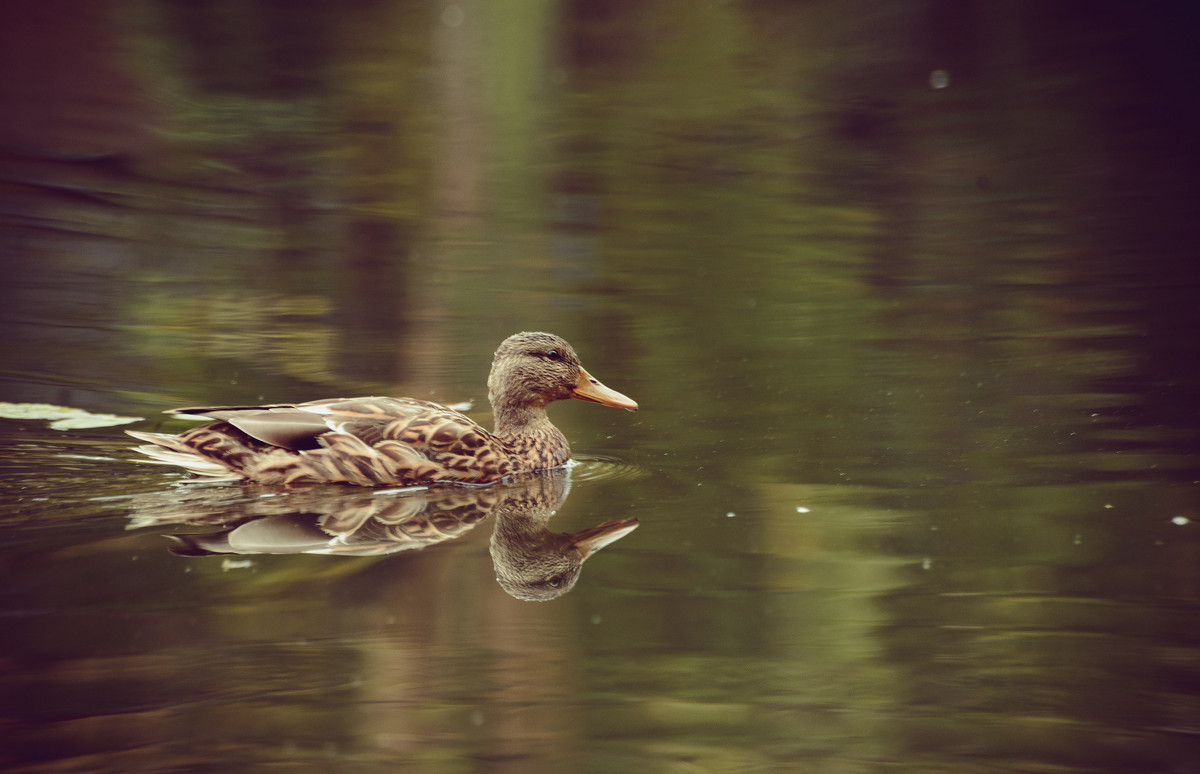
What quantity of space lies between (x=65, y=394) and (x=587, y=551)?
3.57 meters

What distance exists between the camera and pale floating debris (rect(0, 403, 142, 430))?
6551 millimetres

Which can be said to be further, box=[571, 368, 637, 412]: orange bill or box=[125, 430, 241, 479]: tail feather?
box=[571, 368, 637, 412]: orange bill

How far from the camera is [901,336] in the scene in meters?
8.54

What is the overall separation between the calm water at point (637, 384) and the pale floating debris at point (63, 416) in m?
0.15

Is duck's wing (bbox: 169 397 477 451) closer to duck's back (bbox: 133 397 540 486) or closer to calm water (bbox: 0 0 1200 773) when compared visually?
duck's back (bbox: 133 397 540 486)

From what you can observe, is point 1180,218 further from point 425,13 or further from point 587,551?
point 425,13

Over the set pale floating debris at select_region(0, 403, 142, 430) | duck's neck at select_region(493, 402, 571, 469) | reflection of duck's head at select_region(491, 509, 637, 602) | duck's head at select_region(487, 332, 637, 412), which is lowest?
reflection of duck's head at select_region(491, 509, 637, 602)

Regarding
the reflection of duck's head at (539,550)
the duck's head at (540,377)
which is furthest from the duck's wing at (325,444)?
the duck's head at (540,377)

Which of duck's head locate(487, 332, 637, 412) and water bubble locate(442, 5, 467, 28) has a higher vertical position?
water bubble locate(442, 5, 467, 28)

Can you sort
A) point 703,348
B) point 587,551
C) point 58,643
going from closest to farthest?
1. point 58,643
2. point 587,551
3. point 703,348

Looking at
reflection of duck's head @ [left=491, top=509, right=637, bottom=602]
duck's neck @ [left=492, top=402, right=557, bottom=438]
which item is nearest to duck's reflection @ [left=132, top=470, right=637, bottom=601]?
reflection of duck's head @ [left=491, top=509, right=637, bottom=602]

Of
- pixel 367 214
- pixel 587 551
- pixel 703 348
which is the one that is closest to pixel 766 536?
pixel 587 551

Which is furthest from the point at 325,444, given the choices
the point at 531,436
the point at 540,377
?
the point at 540,377

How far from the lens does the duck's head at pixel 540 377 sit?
6539 mm
